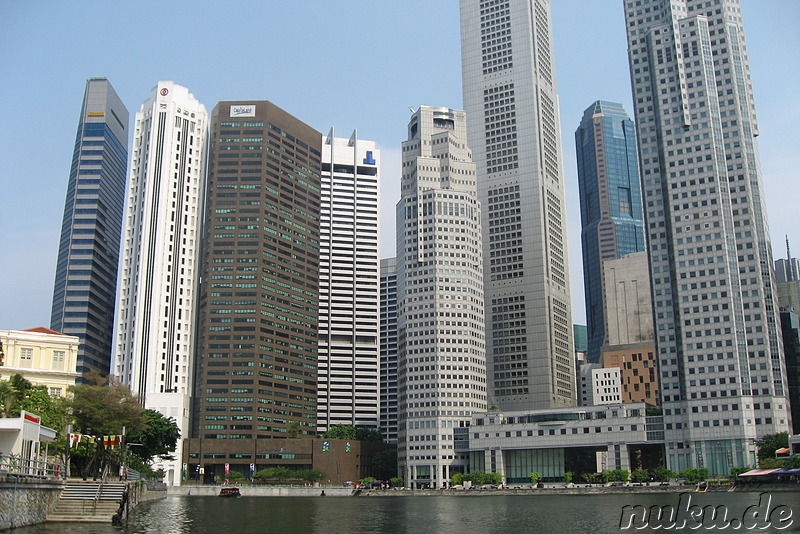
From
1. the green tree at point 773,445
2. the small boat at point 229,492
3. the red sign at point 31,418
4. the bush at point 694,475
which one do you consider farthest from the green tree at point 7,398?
the green tree at point 773,445

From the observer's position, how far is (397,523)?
8650 cm

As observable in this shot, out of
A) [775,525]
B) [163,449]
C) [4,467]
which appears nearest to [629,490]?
[163,449]

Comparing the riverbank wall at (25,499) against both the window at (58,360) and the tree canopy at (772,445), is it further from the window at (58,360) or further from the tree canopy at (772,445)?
the tree canopy at (772,445)

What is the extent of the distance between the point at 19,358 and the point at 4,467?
2247 inches

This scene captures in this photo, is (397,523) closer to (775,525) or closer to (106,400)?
(775,525)

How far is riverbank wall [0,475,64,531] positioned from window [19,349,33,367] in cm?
4694

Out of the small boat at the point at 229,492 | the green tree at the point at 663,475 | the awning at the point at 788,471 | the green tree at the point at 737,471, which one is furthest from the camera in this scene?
the green tree at the point at 663,475

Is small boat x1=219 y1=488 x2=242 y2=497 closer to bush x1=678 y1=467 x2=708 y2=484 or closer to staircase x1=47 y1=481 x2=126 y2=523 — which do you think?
bush x1=678 y1=467 x2=708 y2=484

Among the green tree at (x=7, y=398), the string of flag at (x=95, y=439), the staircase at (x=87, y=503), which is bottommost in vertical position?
the staircase at (x=87, y=503)

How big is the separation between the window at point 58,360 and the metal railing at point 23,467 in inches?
1442

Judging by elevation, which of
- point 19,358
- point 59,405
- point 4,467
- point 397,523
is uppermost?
point 19,358

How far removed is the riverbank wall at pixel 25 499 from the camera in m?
61.0

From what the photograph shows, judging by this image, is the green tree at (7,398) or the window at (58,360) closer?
the green tree at (7,398)

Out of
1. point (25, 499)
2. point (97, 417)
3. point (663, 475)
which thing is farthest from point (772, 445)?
point (25, 499)
